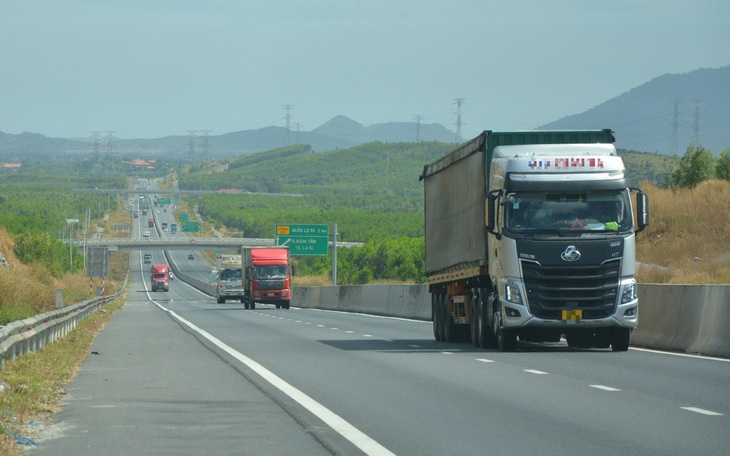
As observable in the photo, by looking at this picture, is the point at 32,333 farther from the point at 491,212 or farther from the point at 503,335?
the point at 503,335

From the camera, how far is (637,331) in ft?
79.4

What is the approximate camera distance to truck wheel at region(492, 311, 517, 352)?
72.2 feet

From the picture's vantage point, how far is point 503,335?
2222 centimetres

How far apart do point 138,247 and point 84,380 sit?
154949 mm

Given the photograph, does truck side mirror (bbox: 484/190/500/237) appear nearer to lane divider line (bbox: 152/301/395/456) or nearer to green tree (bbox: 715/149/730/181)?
lane divider line (bbox: 152/301/395/456)

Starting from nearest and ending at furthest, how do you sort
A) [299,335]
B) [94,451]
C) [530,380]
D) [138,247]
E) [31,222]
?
1. [94,451]
2. [530,380]
3. [299,335]
4. [138,247]
5. [31,222]

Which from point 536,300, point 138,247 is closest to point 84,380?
point 536,300

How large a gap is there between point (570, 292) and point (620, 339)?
5.19 ft

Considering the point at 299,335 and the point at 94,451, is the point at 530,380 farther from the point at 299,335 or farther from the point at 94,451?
the point at 299,335

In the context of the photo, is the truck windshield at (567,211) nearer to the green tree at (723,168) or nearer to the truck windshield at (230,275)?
the green tree at (723,168)

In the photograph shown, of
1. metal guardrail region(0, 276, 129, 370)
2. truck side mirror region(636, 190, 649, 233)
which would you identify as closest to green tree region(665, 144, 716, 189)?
metal guardrail region(0, 276, 129, 370)

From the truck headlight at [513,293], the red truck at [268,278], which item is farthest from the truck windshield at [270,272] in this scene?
the truck headlight at [513,293]

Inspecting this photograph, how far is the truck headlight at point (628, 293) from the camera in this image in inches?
837

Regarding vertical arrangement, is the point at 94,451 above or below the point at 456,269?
below
